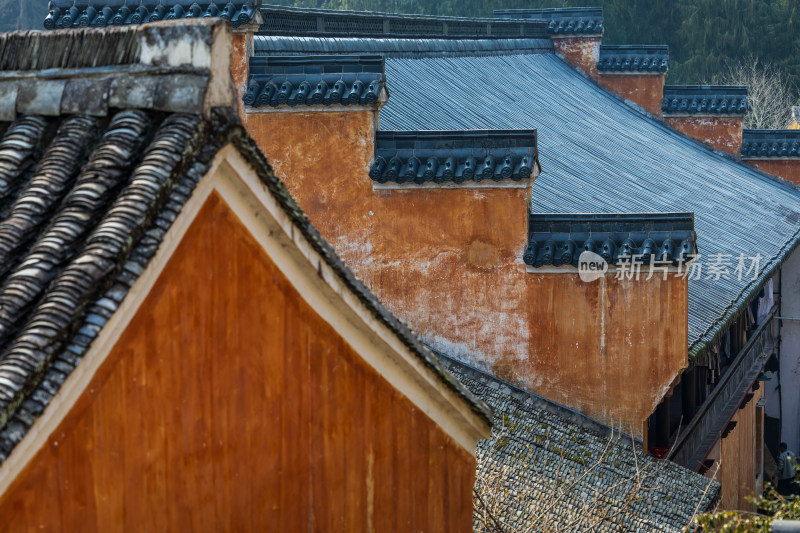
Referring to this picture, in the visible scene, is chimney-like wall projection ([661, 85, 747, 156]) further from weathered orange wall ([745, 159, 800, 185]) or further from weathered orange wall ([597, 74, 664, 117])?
weathered orange wall ([745, 159, 800, 185])

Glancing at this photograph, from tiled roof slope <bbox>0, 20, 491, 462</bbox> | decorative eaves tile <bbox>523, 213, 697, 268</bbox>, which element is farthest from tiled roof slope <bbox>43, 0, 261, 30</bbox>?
tiled roof slope <bbox>0, 20, 491, 462</bbox>

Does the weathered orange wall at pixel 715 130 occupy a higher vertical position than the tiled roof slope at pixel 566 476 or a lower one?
lower

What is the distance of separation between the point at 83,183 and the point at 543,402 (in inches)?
293

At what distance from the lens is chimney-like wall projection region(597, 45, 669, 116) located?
22672 millimetres

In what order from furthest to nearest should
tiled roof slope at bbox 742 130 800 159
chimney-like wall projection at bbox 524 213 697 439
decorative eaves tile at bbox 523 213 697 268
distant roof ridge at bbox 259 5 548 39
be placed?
tiled roof slope at bbox 742 130 800 159, distant roof ridge at bbox 259 5 548 39, chimney-like wall projection at bbox 524 213 697 439, decorative eaves tile at bbox 523 213 697 268

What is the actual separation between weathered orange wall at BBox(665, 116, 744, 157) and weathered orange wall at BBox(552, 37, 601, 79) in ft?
6.19

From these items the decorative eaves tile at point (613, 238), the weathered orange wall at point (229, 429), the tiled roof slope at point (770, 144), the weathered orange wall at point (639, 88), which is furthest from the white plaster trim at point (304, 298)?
the weathered orange wall at point (639, 88)

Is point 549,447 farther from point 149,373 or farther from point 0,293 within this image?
point 0,293

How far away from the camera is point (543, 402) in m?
11.3

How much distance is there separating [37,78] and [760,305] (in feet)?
59.3

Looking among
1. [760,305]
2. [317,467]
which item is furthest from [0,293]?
[760,305]

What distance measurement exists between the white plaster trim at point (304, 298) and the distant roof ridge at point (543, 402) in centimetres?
531

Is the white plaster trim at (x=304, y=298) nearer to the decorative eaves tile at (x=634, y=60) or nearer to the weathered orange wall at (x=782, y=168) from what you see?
the weathered orange wall at (x=782, y=168)

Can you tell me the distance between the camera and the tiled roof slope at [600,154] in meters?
13.4
